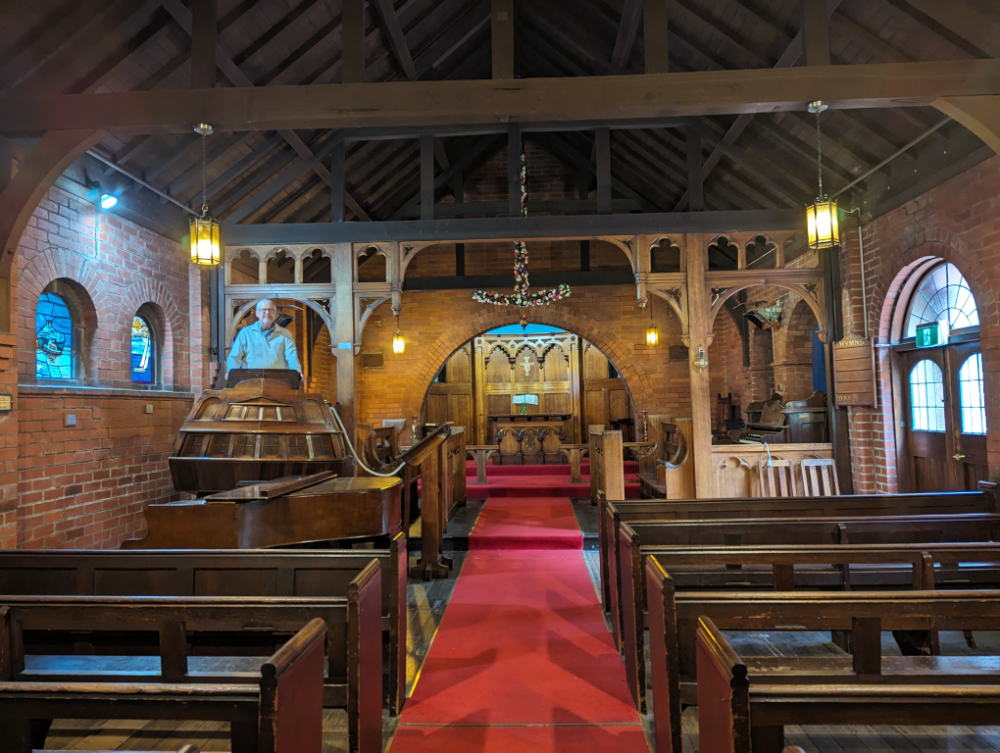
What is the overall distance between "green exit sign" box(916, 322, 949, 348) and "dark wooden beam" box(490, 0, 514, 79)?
15.9ft

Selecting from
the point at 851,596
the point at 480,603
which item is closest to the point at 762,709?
the point at 851,596

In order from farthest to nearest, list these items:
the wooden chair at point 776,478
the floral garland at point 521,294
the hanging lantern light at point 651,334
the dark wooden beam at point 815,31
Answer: the hanging lantern light at point 651,334 < the floral garland at point 521,294 < the wooden chair at point 776,478 < the dark wooden beam at point 815,31

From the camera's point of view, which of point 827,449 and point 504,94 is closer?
point 504,94

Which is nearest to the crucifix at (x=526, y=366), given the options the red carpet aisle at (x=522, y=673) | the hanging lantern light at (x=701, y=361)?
the hanging lantern light at (x=701, y=361)

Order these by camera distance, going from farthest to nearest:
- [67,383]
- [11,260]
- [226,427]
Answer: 1. [67,383]
2. [226,427]
3. [11,260]

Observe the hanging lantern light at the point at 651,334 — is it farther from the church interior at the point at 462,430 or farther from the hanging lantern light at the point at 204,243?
the hanging lantern light at the point at 204,243

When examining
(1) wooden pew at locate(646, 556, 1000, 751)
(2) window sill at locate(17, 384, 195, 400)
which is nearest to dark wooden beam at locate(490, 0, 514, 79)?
(1) wooden pew at locate(646, 556, 1000, 751)

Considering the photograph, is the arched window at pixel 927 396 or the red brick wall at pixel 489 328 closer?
the arched window at pixel 927 396

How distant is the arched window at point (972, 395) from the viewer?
559 centimetres

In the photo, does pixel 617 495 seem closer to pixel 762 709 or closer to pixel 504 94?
pixel 504 94

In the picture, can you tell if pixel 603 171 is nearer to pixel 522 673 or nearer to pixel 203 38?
pixel 203 38

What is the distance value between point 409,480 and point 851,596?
13.4 feet

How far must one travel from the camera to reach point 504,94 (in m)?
4.66

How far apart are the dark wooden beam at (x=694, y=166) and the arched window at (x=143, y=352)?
21.9 ft
